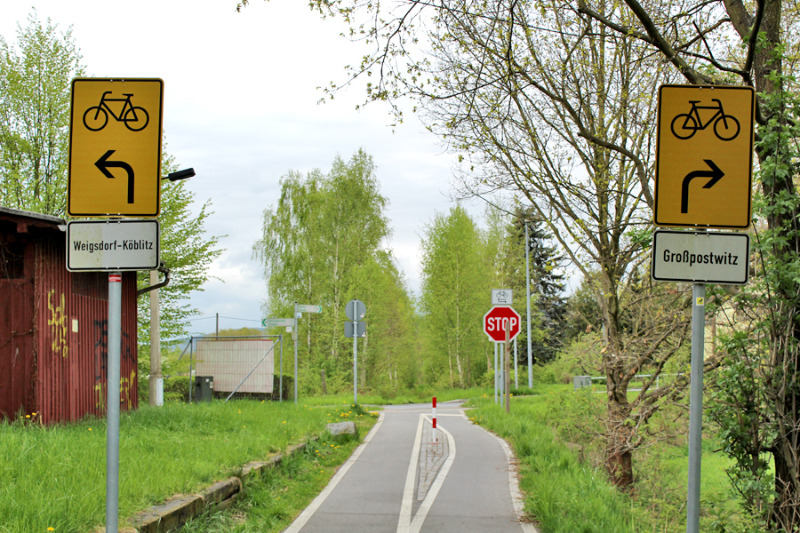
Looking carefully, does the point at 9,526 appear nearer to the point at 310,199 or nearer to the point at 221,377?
the point at 221,377

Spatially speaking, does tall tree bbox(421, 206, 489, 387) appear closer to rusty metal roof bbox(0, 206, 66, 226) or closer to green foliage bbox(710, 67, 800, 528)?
rusty metal roof bbox(0, 206, 66, 226)

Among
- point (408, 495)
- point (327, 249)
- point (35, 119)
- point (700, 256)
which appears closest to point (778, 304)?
point (700, 256)

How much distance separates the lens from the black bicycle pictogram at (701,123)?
4.44 meters

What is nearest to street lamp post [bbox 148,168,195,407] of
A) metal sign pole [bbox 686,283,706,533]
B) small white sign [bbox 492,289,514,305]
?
small white sign [bbox 492,289,514,305]

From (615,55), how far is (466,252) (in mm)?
34281

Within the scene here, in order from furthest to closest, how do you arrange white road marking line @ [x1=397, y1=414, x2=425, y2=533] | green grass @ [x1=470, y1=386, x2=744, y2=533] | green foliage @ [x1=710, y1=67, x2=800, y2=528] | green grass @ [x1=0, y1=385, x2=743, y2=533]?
white road marking line @ [x1=397, y1=414, x2=425, y2=533], green grass @ [x1=470, y1=386, x2=744, y2=533], green foliage @ [x1=710, y1=67, x2=800, y2=528], green grass @ [x1=0, y1=385, x2=743, y2=533]

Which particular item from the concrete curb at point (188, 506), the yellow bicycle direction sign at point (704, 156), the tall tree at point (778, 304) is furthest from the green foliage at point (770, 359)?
the concrete curb at point (188, 506)

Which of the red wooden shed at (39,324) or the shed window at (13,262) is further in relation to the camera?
the shed window at (13,262)

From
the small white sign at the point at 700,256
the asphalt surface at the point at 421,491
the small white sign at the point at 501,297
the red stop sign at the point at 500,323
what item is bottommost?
the asphalt surface at the point at 421,491

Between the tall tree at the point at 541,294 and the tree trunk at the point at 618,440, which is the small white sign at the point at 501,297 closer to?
the tree trunk at the point at 618,440

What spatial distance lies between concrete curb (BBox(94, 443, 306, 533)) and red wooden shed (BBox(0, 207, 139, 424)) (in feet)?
13.6

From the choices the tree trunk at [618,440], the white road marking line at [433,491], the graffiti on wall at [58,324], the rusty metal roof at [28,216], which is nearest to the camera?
the white road marking line at [433,491]

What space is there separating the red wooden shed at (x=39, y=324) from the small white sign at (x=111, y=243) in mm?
7027

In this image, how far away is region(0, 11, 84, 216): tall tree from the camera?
79.0ft
